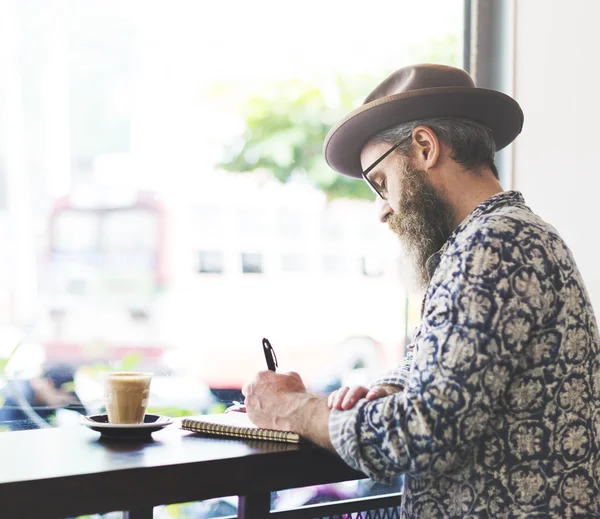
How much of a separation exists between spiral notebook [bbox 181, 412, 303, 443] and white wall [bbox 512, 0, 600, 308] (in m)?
1.26

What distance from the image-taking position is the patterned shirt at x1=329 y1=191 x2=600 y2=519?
3.97 ft

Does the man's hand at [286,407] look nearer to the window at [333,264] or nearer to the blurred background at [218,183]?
the blurred background at [218,183]

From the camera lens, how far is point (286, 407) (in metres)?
1.43

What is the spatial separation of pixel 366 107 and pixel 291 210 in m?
0.73

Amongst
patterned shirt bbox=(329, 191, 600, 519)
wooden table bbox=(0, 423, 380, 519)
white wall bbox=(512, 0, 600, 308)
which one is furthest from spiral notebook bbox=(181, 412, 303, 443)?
white wall bbox=(512, 0, 600, 308)

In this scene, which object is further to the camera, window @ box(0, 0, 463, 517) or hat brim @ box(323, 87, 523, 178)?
window @ box(0, 0, 463, 517)

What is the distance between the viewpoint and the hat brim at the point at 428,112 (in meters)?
1.59

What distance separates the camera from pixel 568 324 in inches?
50.6

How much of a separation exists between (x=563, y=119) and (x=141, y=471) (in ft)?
5.83

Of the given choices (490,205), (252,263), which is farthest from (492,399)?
(252,263)

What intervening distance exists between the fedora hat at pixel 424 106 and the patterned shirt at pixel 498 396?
0.37 metres

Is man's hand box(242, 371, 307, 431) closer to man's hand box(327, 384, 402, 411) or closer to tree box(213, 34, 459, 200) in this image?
man's hand box(327, 384, 402, 411)

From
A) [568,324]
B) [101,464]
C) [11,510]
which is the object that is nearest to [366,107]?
[568,324]

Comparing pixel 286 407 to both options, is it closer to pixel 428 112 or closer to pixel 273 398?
pixel 273 398
